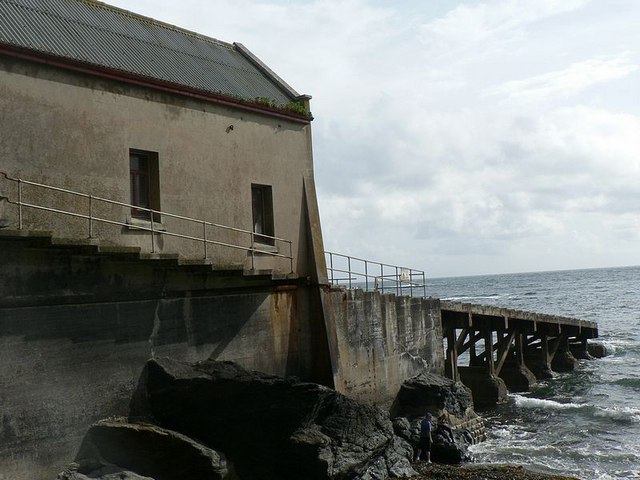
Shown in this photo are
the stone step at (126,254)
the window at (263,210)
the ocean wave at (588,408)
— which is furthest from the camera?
the ocean wave at (588,408)

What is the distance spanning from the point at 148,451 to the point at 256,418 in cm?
220

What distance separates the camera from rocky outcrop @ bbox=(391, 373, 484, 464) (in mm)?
17469

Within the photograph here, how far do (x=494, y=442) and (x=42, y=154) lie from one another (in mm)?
14216

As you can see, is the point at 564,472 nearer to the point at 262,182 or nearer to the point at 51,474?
the point at 262,182

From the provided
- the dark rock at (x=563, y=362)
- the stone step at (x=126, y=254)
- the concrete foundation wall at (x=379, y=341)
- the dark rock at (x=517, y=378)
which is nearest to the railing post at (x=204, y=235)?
the stone step at (x=126, y=254)

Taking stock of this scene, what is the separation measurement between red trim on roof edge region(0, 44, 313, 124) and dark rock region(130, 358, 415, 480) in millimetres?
5885

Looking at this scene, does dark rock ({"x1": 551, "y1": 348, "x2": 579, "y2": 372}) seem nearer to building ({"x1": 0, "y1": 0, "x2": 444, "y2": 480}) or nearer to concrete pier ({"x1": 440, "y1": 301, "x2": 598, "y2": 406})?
concrete pier ({"x1": 440, "y1": 301, "x2": 598, "y2": 406})

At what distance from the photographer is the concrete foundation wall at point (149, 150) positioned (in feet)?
41.5

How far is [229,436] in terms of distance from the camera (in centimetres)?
1376

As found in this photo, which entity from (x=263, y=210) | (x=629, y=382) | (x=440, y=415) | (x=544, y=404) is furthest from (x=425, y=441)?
(x=629, y=382)

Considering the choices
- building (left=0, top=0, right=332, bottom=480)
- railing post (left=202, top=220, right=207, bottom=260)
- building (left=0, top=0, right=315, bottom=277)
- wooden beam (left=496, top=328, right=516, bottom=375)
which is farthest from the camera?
wooden beam (left=496, top=328, right=516, bottom=375)

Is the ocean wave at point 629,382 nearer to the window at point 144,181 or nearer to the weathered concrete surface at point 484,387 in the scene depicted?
the weathered concrete surface at point 484,387

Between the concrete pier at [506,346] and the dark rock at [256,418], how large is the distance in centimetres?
977

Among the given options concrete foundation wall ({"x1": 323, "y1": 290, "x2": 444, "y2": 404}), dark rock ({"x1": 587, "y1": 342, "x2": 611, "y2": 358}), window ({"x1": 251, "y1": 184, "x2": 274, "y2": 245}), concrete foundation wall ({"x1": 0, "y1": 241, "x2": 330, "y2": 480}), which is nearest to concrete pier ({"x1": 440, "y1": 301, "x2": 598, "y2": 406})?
dark rock ({"x1": 587, "y1": 342, "x2": 611, "y2": 358})
